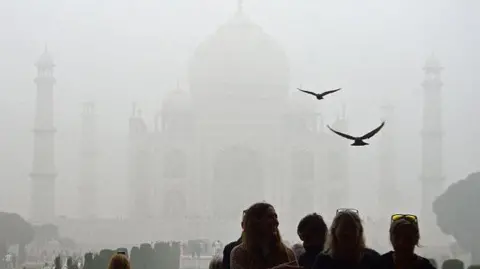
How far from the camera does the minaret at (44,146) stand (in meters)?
15.8

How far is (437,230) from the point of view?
14445 mm

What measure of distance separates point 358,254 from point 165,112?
17102 millimetres

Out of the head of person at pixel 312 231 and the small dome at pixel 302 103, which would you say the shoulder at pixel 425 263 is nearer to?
the head of person at pixel 312 231

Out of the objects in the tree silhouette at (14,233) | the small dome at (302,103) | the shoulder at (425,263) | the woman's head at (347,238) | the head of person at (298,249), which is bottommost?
the tree silhouette at (14,233)

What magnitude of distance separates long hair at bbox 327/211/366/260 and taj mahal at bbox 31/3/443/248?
1557 centimetres

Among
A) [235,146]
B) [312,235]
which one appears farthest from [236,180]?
[312,235]

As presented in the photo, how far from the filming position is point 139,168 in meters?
18.9

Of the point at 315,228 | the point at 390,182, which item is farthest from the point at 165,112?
the point at 315,228

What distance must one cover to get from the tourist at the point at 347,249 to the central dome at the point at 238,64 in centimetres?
1644

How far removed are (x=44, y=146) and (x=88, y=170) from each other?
4.20 feet

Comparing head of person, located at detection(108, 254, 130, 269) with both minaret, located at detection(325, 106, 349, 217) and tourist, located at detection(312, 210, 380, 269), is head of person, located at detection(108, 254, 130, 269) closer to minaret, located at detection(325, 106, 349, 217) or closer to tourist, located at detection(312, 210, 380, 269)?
tourist, located at detection(312, 210, 380, 269)

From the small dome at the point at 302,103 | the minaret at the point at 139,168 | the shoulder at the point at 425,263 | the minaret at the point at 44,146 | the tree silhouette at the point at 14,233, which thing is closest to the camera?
the shoulder at the point at 425,263

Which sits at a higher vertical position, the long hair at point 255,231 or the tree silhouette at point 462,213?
the long hair at point 255,231

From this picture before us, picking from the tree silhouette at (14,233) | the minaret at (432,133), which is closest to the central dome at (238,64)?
the minaret at (432,133)
